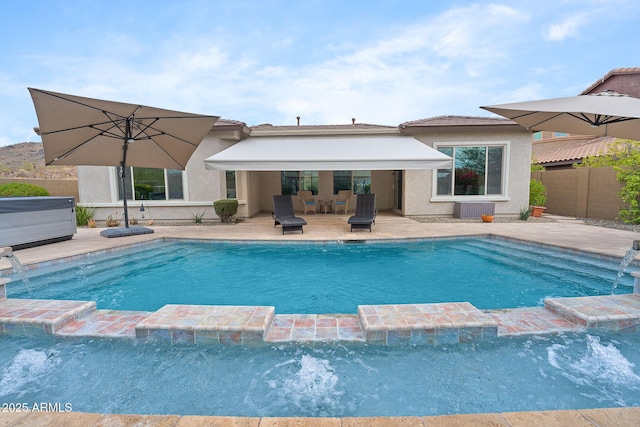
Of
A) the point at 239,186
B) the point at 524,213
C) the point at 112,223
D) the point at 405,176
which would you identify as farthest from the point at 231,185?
the point at 524,213

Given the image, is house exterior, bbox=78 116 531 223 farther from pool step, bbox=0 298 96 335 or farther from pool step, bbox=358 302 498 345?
pool step, bbox=358 302 498 345

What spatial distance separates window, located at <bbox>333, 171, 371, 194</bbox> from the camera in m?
21.5

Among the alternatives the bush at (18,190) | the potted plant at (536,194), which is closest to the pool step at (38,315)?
the bush at (18,190)

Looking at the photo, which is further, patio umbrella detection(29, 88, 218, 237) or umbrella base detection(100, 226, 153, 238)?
umbrella base detection(100, 226, 153, 238)

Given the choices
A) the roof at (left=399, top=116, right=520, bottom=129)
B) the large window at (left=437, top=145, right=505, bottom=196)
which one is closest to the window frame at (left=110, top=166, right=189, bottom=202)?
the roof at (left=399, top=116, right=520, bottom=129)

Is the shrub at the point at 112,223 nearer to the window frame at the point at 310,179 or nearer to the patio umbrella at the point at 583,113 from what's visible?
the window frame at the point at 310,179

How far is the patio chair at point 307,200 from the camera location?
2009 cm

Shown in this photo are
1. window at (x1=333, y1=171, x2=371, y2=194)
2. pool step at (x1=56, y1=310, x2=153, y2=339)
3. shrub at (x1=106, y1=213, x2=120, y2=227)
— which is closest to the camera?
pool step at (x1=56, y1=310, x2=153, y2=339)

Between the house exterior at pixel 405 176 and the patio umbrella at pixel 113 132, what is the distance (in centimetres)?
327

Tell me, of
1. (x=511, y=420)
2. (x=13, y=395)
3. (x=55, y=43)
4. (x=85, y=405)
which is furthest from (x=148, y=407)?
(x=55, y=43)

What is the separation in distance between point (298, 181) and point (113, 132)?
1198cm

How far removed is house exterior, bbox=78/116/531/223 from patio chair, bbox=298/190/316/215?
12.9ft

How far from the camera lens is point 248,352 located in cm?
435

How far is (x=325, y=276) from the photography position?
27.5 feet
